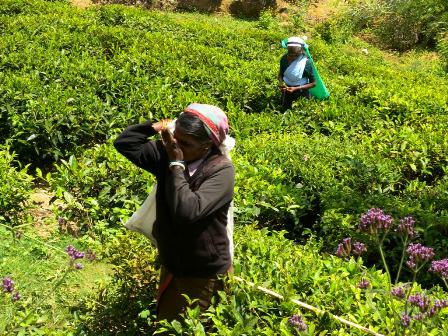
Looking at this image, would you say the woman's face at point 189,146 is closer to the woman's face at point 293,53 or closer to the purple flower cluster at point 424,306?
the purple flower cluster at point 424,306

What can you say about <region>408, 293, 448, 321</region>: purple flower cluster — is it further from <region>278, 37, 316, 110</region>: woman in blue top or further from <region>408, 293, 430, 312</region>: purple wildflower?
<region>278, 37, 316, 110</region>: woman in blue top

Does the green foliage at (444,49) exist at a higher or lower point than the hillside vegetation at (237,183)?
lower

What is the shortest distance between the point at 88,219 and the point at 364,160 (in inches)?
107

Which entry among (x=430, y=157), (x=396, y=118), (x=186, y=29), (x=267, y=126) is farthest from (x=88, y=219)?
(x=186, y=29)

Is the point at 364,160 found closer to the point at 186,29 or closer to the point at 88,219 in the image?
the point at 88,219

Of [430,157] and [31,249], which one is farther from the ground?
[430,157]

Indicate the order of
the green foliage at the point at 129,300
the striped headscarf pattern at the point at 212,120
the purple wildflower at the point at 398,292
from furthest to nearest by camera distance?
the green foliage at the point at 129,300
the striped headscarf pattern at the point at 212,120
the purple wildflower at the point at 398,292

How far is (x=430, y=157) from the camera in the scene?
643 centimetres

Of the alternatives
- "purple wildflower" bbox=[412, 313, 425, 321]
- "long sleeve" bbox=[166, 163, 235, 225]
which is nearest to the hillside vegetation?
"purple wildflower" bbox=[412, 313, 425, 321]

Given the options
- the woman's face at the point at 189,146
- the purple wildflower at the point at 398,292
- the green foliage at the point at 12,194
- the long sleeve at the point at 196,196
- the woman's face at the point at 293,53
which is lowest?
the green foliage at the point at 12,194

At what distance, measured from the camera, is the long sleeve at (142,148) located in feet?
10.0

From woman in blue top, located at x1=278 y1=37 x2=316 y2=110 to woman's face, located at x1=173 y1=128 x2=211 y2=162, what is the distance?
463 centimetres

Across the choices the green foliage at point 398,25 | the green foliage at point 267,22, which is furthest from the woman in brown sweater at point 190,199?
the green foliage at point 398,25

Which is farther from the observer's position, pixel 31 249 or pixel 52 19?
pixel 52 19
